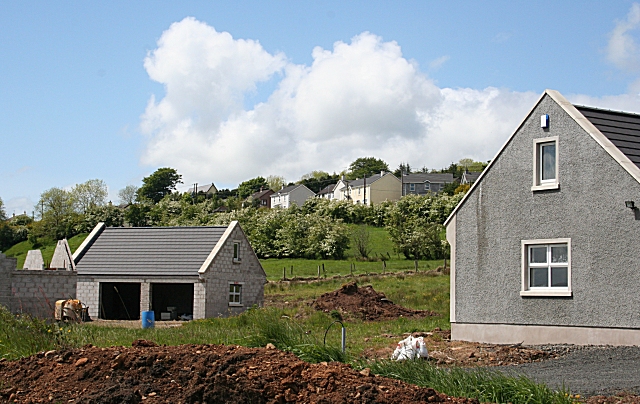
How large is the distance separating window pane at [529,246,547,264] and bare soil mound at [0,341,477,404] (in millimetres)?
11716

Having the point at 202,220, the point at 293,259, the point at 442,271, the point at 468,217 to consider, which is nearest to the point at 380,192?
the point at 202,220

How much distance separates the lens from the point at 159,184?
5172 inches

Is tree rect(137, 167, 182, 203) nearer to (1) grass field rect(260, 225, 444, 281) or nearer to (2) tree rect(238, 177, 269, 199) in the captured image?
(2) tree rect(238, 177, 269, 199)

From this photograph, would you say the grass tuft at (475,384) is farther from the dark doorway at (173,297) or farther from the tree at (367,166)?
the tree at (367,166)

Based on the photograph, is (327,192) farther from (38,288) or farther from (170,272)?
(38,288)

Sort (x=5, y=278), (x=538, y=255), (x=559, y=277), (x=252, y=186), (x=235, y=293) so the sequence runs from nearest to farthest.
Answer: (x=559, y=277), (x=538, y=255), (x=5, y=278), (x=235, y=293), (x=252, y=186)

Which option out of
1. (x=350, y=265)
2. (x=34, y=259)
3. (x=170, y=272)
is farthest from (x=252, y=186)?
(x=170, y=272)

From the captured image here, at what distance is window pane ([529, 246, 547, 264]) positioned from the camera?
1977 centimetres

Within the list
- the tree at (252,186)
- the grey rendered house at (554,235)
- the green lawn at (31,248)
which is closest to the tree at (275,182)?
the tree at (252,186)

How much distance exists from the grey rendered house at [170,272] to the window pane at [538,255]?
66.3 feet

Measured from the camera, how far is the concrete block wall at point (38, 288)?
30.5 metres

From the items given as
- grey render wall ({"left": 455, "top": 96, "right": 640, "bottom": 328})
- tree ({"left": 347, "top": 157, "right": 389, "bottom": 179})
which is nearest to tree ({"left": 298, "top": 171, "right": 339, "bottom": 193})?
tree ({"left": 347, "top": 157, "right": 389, "bottom": 179})

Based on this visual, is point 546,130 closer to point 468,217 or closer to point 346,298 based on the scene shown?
point 468,217

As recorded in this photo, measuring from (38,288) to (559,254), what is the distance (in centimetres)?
2221
